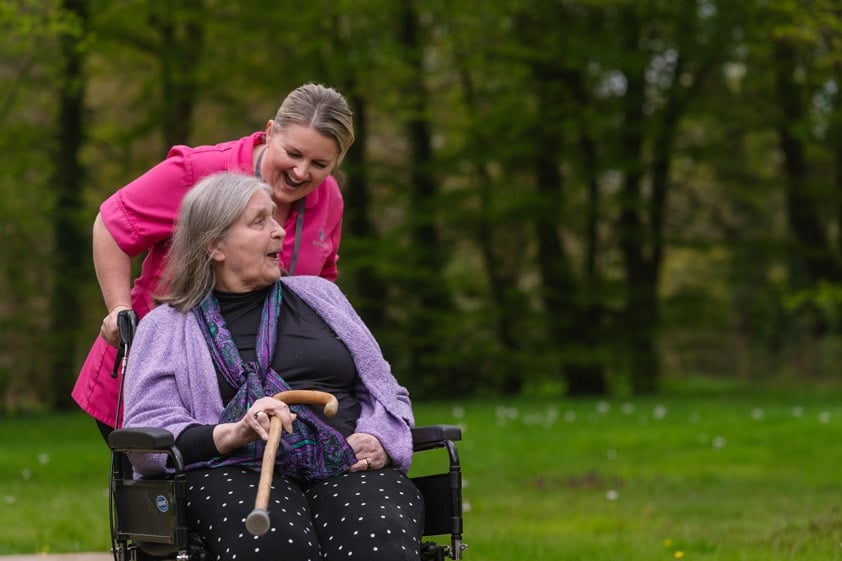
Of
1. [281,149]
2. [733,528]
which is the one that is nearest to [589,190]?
[733,528]

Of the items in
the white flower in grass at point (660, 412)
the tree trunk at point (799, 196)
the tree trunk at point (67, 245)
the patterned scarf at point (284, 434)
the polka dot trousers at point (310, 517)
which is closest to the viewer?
the polka dot trousers at point (310, 517)

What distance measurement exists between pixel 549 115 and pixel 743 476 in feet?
31.6

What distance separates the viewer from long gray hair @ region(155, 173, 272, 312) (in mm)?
3568

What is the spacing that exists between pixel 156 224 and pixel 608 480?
530 cm

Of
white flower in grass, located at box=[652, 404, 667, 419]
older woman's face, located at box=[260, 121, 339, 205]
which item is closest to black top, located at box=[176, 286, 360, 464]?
older woman's face, located at box=[260, 121, 339, 205]

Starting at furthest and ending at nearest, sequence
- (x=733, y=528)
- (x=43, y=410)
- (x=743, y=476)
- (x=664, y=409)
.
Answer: (x=43, y=410) < (x=664, y=409) < (x=743, y=476) < (x=733, y=528)

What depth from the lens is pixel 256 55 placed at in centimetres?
1844

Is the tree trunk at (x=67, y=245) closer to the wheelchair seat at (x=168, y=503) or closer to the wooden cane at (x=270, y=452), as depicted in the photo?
the wheelchair seat at (x=168, y=503)

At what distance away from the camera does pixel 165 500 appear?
10.6 feet

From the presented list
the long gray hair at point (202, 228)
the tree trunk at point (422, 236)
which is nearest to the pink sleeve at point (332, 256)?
the long gray hair at point (202, 228)

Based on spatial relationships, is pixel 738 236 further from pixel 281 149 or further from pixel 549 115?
pixel 281 149

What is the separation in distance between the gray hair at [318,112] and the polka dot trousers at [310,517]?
0.95 metres

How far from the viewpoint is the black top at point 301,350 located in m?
3.56

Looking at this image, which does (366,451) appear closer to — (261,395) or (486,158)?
(261,395)
